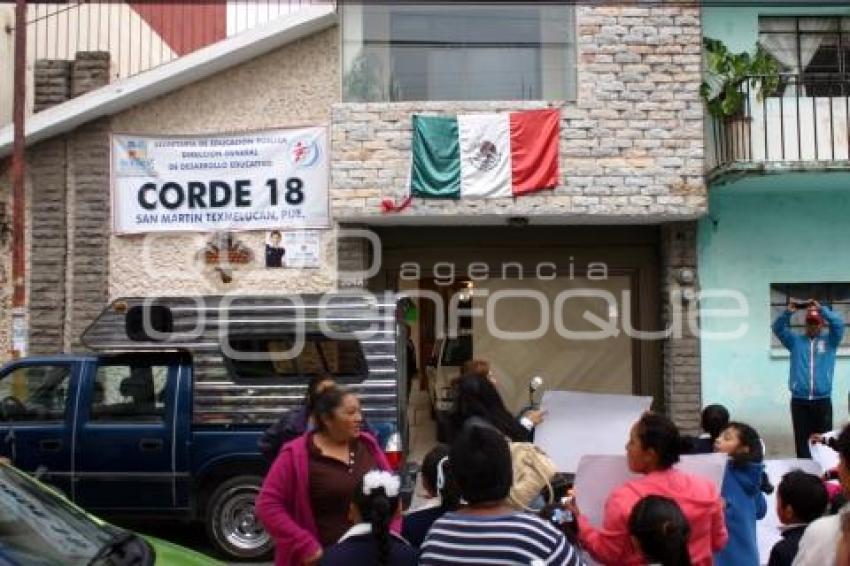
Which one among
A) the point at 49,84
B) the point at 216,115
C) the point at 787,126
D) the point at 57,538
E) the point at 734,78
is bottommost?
the point at 57,538

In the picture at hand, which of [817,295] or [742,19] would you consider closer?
[742,19]

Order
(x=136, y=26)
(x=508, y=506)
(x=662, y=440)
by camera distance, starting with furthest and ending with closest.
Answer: (x=136, y=26) → (x=662, y=440) → (x=508, y=506)

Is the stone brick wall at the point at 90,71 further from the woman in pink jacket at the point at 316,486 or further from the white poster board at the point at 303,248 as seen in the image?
the woman in pink jacket at the point at 316,486

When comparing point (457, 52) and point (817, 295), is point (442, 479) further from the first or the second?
point (817, 295)

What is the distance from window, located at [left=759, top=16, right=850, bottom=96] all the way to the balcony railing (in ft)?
0.54

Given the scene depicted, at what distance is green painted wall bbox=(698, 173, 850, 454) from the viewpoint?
11.5m

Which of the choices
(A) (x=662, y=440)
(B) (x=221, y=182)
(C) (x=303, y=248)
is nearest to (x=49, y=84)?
(B) (x=221, y=182)

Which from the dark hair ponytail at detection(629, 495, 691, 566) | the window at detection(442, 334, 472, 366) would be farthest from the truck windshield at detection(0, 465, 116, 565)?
the window at detection(442, 334, 472, 366)

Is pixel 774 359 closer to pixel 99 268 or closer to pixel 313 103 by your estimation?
pixel 313 103

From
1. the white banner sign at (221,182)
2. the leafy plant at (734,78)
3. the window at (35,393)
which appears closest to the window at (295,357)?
the window at (35,393)

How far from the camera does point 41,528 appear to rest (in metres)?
3.85

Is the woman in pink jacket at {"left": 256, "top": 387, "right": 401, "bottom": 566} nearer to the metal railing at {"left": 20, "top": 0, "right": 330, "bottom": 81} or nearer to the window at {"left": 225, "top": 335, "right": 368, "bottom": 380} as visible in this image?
the window at {"left": 225, "top": 335, "right": 368, "bottom": 380}

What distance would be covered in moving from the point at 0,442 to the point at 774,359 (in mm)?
8607

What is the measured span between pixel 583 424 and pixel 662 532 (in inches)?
89.5
